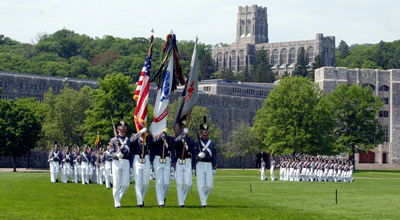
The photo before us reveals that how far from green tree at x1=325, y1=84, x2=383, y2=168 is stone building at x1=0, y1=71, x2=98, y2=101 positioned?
4229cm

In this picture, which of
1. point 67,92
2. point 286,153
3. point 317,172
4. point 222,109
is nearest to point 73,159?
point 317,172

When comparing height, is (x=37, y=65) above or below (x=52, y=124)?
above

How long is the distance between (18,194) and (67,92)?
7022 centimetres

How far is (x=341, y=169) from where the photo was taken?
6419 centimetres

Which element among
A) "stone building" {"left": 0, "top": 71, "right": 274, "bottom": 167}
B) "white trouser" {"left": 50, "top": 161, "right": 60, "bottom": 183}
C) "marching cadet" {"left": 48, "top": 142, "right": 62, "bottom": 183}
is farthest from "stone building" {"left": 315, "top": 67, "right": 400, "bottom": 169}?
"white trouser" {"left": 50, "top": 161, "right": 60, "bottom": 183}

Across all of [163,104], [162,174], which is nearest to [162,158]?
[162,174]

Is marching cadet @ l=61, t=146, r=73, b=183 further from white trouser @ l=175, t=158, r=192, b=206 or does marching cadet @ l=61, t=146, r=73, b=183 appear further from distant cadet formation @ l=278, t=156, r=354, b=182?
white trouser @ l=175, t=158, r=192, b=206

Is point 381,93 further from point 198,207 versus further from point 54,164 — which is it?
point 198,207

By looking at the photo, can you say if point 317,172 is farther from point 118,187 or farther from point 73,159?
point 118,187

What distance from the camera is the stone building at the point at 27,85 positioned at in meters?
126

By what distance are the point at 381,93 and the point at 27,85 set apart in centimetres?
5909

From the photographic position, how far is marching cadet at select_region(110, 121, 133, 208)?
91.0 feet

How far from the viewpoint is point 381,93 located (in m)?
139

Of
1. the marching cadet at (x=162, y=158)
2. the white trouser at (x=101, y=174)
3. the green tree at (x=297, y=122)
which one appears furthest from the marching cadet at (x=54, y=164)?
the green tree at (x=297, y=122)
